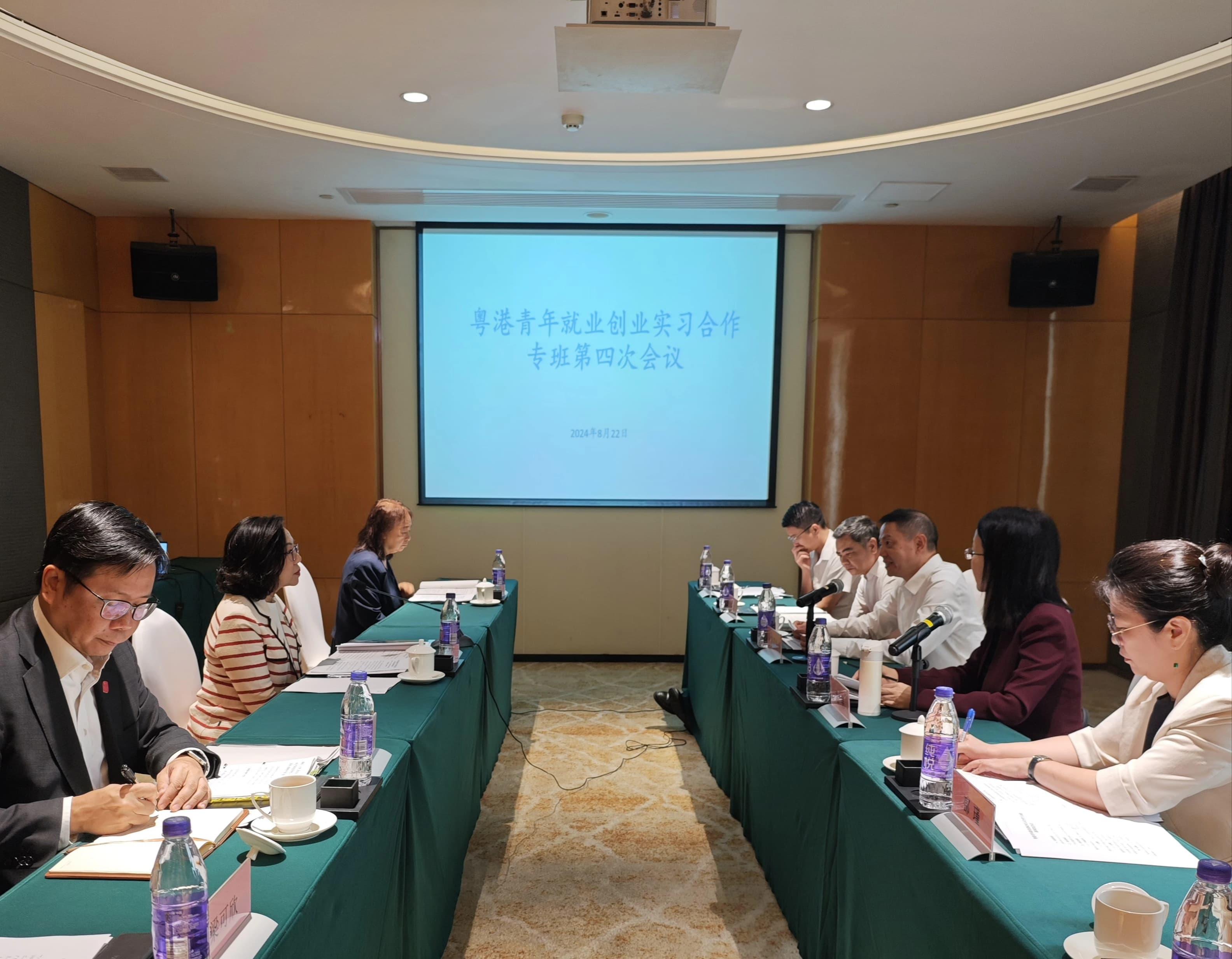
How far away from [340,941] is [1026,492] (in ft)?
17.4

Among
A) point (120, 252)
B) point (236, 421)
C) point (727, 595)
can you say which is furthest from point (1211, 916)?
point (120, 252)

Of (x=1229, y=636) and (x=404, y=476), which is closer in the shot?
(x=1229, y=636)

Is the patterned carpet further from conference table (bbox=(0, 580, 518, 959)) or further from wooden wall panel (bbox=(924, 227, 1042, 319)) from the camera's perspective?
wooden wall panel (bbox=(924, 227, 1042, 319))

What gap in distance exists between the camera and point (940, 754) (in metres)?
1.57

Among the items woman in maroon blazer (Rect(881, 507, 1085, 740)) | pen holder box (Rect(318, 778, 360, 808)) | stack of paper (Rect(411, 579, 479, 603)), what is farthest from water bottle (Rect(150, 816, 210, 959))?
stack of paper (Rect(411, 579, 479, 603))

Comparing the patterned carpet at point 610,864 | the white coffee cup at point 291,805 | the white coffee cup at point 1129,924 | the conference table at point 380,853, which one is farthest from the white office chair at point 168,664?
the white coffee cup at point 1129,924

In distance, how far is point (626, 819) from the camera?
319 centimetres

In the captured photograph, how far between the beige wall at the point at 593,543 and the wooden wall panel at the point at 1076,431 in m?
1.55

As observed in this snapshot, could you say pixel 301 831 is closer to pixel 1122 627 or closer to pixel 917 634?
pixel 917 634

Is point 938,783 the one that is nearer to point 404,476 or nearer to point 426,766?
point 426,766

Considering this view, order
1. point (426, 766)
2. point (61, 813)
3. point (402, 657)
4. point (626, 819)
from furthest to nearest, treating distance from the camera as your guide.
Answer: point (626, 819)
point (402, 657)
point (426, 766)
point (61, 813)

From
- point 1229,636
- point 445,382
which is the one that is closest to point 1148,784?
point 1229,636

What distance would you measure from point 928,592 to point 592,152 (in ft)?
9.55

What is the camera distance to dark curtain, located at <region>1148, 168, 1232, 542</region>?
4406 millimetres
